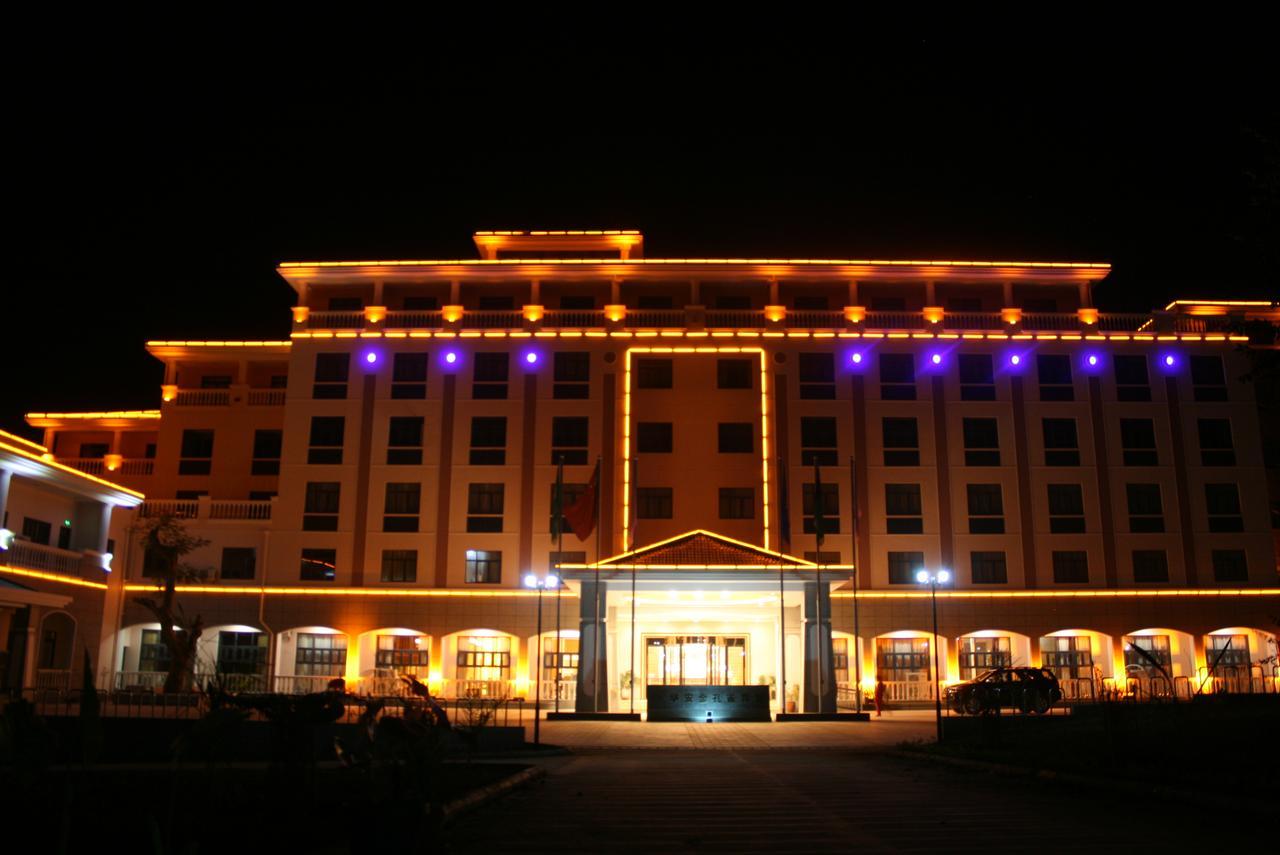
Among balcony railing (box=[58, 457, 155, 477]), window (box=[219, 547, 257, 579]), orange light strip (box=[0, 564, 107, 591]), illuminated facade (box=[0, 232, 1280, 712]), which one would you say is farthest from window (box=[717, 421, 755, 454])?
balcony railing (box=[58, 457, 155, 477])

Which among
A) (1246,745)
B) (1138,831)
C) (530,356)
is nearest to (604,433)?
(530,356)

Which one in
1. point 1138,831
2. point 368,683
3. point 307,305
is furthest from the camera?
point 307,305

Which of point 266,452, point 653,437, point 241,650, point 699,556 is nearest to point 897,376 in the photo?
point 653,437

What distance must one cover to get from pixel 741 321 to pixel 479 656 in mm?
16936

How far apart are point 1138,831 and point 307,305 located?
42875mm

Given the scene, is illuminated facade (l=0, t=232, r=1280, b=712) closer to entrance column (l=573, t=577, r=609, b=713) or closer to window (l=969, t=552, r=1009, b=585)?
window (l=969, t=552, r=1009, b=585)

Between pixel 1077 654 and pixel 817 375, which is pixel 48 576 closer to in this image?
pixel 817 375

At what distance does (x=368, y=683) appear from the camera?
39.5m

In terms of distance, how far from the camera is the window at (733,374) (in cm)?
4397

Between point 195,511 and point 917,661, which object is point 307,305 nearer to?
point 195,511

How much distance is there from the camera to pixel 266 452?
47375 mm

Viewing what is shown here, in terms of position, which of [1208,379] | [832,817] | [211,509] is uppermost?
[1208,379]

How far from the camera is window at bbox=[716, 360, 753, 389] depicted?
4397cm

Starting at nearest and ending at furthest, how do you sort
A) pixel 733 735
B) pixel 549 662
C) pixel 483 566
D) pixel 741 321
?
1. pixel 733 735
2. pixel 549 662
3. pixel 483 566
4. pixel 741 321
